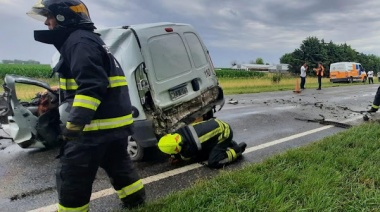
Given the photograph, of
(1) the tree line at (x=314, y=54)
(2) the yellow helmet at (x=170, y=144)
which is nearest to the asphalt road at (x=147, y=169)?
(2) the yellow helmet at (x=170, y=144)

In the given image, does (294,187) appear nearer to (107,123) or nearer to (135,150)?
(107,123)

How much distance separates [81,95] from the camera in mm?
2408

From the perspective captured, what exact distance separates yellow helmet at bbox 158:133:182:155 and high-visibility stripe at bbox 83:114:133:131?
3.99 ft

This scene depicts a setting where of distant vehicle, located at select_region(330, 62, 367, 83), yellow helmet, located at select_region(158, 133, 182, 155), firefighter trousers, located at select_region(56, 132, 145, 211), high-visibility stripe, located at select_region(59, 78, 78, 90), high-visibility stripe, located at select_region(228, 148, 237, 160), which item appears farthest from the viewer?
distant vehicle, located at select_region(330, 62, 367, 83)

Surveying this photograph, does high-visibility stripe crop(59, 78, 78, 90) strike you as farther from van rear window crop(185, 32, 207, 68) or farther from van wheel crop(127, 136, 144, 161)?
van rear window crop(185, 32, 207, 68)

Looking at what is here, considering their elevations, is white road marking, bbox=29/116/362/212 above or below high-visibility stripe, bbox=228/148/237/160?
below

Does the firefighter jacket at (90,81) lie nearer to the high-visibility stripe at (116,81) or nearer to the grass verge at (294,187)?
the high-visibility stripe at (116,81)

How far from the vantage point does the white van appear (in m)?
4.19

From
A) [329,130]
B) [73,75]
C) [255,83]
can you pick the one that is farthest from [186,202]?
Result: [255,83]

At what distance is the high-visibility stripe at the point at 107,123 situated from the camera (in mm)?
2596

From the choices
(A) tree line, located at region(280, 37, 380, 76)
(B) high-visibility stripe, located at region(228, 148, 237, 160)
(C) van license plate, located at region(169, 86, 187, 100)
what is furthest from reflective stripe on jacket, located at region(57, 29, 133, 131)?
(A) tree line, located at region(280, 37, 380, 76)

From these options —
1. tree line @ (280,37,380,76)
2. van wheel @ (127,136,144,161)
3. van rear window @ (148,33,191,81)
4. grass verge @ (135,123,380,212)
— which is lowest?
grass verge @ (135,123,380,212)

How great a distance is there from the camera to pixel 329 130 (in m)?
6.75

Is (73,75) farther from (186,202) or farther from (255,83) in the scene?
(255,83)
